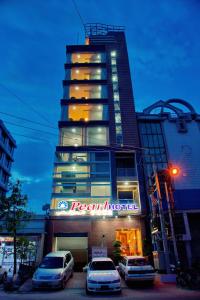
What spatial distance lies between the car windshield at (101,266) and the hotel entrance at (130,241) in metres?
9.59

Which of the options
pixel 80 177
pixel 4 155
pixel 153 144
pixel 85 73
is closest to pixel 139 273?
pixel 80 177

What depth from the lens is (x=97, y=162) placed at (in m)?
26.1

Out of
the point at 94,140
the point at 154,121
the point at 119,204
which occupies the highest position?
the point at 154,121

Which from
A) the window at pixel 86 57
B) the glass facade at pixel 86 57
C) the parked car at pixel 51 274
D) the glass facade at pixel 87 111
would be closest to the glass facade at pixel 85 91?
the glass facade at pixel 87 111

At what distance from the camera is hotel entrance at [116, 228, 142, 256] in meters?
22.9

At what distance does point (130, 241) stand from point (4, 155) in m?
38.4

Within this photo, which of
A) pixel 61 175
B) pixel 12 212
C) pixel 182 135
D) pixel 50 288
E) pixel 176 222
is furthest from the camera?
pixel 182 135

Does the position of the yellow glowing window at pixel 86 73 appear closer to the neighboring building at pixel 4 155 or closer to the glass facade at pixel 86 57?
the glass facade at pixel 86 57

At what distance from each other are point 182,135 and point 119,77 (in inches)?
526

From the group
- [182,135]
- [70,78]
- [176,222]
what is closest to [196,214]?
[176,222]

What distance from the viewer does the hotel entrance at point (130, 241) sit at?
901 inches

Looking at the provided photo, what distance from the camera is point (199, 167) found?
28.0 meters

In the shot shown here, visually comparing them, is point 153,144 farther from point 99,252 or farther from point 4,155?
point 4,155

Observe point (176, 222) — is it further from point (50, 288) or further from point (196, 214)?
point (50, 288)
